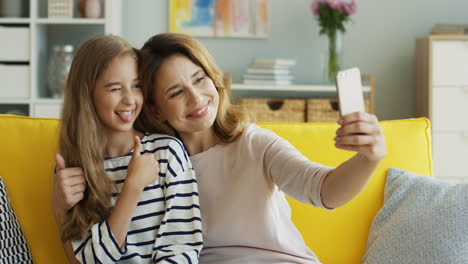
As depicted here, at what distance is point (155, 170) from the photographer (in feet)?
4.58

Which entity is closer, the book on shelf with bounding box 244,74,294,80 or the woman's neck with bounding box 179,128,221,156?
the woman's neck with bounding box 179,128,221,156

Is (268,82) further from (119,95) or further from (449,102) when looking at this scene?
(119,95)

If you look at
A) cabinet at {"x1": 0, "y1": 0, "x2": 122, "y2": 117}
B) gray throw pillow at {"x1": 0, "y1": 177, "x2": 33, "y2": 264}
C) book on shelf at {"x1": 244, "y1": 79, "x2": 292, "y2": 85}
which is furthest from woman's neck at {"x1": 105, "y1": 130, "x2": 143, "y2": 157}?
book on shelf at {"x1": 244, "y1": 79, "x2": 292, "y2": 85}

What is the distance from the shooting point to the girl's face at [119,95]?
1422 mm

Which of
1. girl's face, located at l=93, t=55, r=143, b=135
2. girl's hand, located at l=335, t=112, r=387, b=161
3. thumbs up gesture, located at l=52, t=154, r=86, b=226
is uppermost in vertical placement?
girl's face, located at l=93, t=55, r=143, b=135

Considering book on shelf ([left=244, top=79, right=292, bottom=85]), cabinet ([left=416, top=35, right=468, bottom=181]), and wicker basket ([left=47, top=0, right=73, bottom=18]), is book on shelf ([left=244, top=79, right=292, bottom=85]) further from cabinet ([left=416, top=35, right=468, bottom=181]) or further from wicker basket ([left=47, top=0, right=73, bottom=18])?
wicker basket ([left=47, top=0, right=73, bottom=18])

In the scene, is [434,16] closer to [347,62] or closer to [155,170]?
[347,62]

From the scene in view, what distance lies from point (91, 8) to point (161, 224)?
265 centimetres

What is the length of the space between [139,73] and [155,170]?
0.83 ft

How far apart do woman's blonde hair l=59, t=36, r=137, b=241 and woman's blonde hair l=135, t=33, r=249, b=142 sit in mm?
61

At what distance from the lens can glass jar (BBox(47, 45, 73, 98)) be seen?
372 cm

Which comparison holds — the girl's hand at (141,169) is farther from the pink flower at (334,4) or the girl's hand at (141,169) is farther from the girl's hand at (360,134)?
the pink flower at (334,4)

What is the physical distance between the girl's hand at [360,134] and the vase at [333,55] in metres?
2.79

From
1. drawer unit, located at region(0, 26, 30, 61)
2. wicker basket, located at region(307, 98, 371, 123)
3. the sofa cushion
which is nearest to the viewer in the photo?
the sofa cushion
